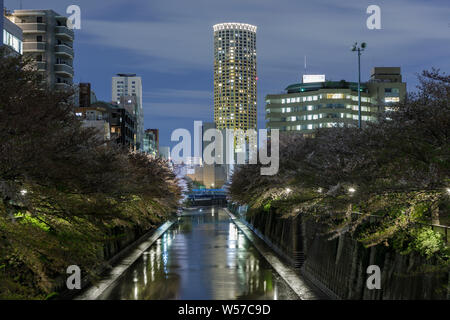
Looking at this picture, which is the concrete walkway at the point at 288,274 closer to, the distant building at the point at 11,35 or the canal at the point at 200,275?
the canal at the point at 200,275

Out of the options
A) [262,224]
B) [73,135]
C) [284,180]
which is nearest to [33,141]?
[73,135]

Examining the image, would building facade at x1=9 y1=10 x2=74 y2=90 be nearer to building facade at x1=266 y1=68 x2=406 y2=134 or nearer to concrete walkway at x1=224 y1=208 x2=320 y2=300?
concrete walkway at x1=224 y1=208 x2=320 y2=300

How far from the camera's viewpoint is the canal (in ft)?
112

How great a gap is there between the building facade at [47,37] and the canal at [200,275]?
204 ft

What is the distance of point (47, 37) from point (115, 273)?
83176 millimetres

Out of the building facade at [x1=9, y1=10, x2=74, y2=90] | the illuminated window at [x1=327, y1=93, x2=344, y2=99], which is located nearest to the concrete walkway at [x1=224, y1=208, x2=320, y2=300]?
the building facade at [x1=9, y1=10, x2=74, y2=90]

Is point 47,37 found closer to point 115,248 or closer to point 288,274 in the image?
point 115,248

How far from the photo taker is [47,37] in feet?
369

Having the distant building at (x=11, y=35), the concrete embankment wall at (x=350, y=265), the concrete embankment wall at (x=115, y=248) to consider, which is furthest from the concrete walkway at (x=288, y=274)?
the distant building at (x=11, y=35)

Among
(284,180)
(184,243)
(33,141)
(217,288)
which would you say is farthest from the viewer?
(184,243)

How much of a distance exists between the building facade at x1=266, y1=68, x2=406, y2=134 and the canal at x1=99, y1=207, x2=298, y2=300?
102825 millimetres

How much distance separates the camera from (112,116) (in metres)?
153
